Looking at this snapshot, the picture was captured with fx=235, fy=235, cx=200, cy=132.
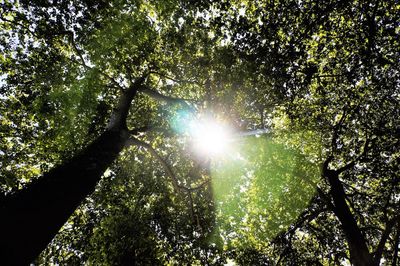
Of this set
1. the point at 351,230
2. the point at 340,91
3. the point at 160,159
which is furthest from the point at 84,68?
the point at 351,230

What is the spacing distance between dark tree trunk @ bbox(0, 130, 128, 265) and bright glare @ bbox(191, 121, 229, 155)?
615 cm

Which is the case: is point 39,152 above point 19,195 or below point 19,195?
above

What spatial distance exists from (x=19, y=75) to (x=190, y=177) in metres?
9.49

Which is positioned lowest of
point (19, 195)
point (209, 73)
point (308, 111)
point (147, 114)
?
point (19, 195)

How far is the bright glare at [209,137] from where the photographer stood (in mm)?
11875

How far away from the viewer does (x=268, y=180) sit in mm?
15828

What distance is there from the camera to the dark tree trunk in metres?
3.40

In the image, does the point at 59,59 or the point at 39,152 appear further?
the point at 39,152

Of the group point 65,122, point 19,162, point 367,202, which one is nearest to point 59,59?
point 65,122

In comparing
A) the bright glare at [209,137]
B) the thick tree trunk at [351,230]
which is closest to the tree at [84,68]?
the bright glare at [209,137]

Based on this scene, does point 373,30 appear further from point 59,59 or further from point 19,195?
point 59,59

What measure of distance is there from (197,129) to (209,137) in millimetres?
1034

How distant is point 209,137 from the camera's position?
12.6 meters

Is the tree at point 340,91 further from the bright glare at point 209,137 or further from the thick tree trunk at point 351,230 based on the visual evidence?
the bright glare at point 209,137
